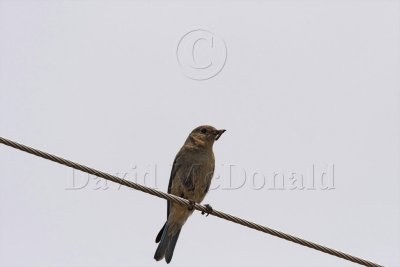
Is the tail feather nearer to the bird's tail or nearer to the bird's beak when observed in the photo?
the bird's tail

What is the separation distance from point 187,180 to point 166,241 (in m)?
0.85

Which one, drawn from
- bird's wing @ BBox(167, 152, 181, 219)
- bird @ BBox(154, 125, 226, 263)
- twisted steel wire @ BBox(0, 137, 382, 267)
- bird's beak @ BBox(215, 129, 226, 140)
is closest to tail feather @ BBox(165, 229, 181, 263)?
bird @ BBox(154, 125, 226, 263)

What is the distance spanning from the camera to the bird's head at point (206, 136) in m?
10.4

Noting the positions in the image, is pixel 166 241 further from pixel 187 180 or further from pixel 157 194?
pixel 157 194

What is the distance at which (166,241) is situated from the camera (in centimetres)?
1023

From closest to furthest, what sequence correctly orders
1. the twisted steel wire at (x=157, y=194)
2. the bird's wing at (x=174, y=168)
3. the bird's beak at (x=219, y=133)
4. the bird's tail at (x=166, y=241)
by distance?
the twisted steel wire at (x=157, y=194), the bird's tail at (x=166, y=241), the bird's wing at (x=174, y=168), the bird's beak at (x=219, y=133)

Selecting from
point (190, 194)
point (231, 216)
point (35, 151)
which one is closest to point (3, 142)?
point (35, 151)

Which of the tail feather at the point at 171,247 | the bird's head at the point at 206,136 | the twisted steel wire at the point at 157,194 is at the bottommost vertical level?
the tail feather at the point at 171,247

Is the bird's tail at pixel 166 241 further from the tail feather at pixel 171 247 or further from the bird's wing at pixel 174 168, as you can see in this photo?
the bird's wing at pixel 174 168

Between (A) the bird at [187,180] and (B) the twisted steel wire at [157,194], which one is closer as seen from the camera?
(B) the twisted steel wire at [157,194]

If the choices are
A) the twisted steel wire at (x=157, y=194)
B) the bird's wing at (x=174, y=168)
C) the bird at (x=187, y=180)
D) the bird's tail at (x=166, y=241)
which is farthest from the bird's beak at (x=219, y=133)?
the twisted steel wire at (x=157, y=194)

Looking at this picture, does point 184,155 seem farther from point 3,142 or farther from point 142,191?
point 3,142

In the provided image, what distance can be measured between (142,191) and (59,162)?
2.79 ft

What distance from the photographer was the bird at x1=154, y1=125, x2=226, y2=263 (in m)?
10.0
